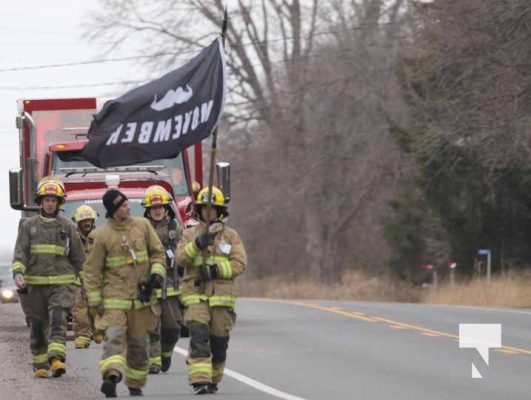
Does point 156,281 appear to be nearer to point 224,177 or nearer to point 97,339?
point 97,339

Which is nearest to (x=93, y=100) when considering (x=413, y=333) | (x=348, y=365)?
(x=413, y=333)

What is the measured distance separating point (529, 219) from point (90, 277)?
108 ft

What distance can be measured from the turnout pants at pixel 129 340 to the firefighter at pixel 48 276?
1713mm

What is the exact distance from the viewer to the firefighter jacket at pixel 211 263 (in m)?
14.0

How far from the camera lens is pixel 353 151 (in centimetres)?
5559

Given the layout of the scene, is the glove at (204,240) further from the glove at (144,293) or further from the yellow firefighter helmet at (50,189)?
the yellow firefighter helmet at (50,189)

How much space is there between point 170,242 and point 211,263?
2.57 meters

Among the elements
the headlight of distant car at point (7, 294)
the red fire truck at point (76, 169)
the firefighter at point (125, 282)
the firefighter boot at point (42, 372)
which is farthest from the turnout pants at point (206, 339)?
the headlight of distant car at point (7, 294)

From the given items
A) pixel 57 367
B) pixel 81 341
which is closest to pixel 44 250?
pixel 57 367

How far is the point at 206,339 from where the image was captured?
1387 centimetres

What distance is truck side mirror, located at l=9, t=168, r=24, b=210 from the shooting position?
921 inches

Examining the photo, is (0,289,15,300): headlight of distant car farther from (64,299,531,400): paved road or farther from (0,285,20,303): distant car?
(64,299,531,400): paved road

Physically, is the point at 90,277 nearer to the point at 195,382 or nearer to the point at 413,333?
the point at 195,382

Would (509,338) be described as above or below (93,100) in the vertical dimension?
below
